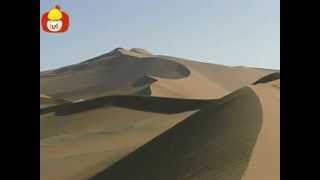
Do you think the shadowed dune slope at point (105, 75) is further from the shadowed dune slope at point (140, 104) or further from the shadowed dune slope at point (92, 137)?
the shadowed dune slope at point (92, 137)

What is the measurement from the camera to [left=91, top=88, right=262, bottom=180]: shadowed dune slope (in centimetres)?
1395

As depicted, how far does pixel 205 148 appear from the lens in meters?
16.7

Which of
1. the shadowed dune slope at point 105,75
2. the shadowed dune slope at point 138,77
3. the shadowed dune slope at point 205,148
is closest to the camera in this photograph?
the shadowed dune slope at point 205,148

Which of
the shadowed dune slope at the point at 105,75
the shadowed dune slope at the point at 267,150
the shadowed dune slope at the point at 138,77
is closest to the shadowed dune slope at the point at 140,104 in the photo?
the shadowed dune slope at the point at 138,77

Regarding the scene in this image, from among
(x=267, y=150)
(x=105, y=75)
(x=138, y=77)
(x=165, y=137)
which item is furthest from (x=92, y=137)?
(x=105, y=75)

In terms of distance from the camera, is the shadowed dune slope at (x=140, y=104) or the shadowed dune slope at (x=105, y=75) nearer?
the shadowed dune slope at (x=140, y=104)

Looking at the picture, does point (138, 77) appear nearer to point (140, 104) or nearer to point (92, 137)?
point (140, 104)

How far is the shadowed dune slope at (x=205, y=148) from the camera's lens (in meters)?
13.9

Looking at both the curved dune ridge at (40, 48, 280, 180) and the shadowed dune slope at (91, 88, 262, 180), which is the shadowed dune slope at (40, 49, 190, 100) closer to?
the curved dune ridge at (40, 48, 280, 180)

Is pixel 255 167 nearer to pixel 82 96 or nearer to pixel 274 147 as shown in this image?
pixel 274 147

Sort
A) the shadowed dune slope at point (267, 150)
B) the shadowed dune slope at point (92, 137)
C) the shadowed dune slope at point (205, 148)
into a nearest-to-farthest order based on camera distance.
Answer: the shadowed dune slope at point (267, 150)
the shadowed dune slope at point (205, 148)
the shadowed dune slope at point (92, 137)

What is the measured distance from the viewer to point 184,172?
49.0 ft

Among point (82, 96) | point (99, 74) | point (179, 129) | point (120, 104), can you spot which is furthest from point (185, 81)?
point (179, 129)
